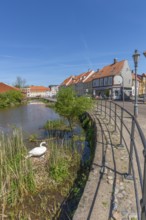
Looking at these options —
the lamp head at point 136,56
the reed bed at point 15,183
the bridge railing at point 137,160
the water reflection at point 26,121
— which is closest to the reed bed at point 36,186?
the reed bed at point 15,183

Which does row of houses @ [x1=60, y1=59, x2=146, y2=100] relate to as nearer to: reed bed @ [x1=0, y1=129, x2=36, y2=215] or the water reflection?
the water reflection

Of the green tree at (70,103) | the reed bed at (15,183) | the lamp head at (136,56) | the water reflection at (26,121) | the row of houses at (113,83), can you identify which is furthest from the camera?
the row of houses at (113,83)

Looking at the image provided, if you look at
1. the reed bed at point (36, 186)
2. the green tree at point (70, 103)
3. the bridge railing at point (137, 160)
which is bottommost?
the reed bed at point (36, 186)

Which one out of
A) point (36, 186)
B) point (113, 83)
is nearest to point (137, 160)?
point (36, 186)

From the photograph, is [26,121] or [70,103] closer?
[70,103]

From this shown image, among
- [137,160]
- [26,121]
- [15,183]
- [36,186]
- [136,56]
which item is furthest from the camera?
[26,121]

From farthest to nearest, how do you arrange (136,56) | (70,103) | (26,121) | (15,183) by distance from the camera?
(26,121) → (70,103) → (136,56) → (15,183)

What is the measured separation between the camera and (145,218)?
1.73 m

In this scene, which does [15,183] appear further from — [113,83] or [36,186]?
[113,83]

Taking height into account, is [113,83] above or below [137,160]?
above

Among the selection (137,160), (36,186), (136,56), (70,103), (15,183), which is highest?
(136,56)

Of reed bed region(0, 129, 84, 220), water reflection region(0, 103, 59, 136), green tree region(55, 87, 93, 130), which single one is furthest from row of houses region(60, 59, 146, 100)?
reed bed region(0, 129, 84, 220)

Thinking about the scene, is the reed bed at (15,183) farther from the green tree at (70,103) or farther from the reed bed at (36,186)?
the green tree at (70,103)

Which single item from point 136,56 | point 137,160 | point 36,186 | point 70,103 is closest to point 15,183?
point 36,186
